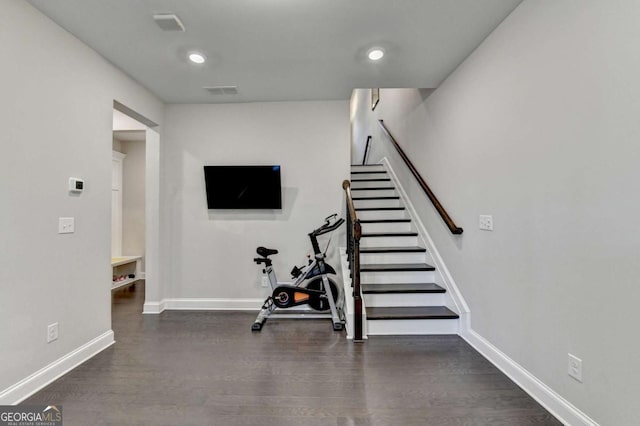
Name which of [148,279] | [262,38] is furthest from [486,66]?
[148,279]

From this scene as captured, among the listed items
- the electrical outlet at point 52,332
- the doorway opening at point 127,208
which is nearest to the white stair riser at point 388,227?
the electrical outlet at point 52,332

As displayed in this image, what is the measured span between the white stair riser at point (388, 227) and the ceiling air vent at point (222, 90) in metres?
2.35

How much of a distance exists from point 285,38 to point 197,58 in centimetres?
89

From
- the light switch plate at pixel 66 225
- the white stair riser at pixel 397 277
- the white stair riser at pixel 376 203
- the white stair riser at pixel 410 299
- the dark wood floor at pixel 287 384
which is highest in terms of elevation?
the white stair riser at pixel 376 203

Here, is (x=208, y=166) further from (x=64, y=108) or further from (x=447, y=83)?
(x=447, y=83)

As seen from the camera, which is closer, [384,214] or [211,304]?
[211,304]

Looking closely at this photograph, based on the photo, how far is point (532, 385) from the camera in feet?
6.38

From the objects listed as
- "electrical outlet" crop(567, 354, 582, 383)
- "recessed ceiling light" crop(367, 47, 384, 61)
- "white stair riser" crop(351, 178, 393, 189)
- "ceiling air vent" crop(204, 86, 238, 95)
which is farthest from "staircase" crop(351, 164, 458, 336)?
"ceiling air vent" crop(204, 86, 238, 95)

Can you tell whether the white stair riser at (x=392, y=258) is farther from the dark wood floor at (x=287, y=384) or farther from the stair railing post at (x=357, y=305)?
the dark wood floor at (x=287, y=384)

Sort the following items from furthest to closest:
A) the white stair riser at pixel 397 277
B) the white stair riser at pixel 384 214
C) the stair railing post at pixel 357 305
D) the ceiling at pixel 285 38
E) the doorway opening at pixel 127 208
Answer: the doorway opening at pixel 127 208 < the white stair riser at pixel 384 214 < the white stair riser at pixel 397 277 < the stair railing post at pixel 357 305 < the ceiling at pixel 285 38

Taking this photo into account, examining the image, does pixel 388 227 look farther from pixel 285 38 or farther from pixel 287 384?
pixel 285 38

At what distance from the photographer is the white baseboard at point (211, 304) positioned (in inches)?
145

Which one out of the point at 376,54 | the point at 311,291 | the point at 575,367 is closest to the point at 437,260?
the point at 311,291
